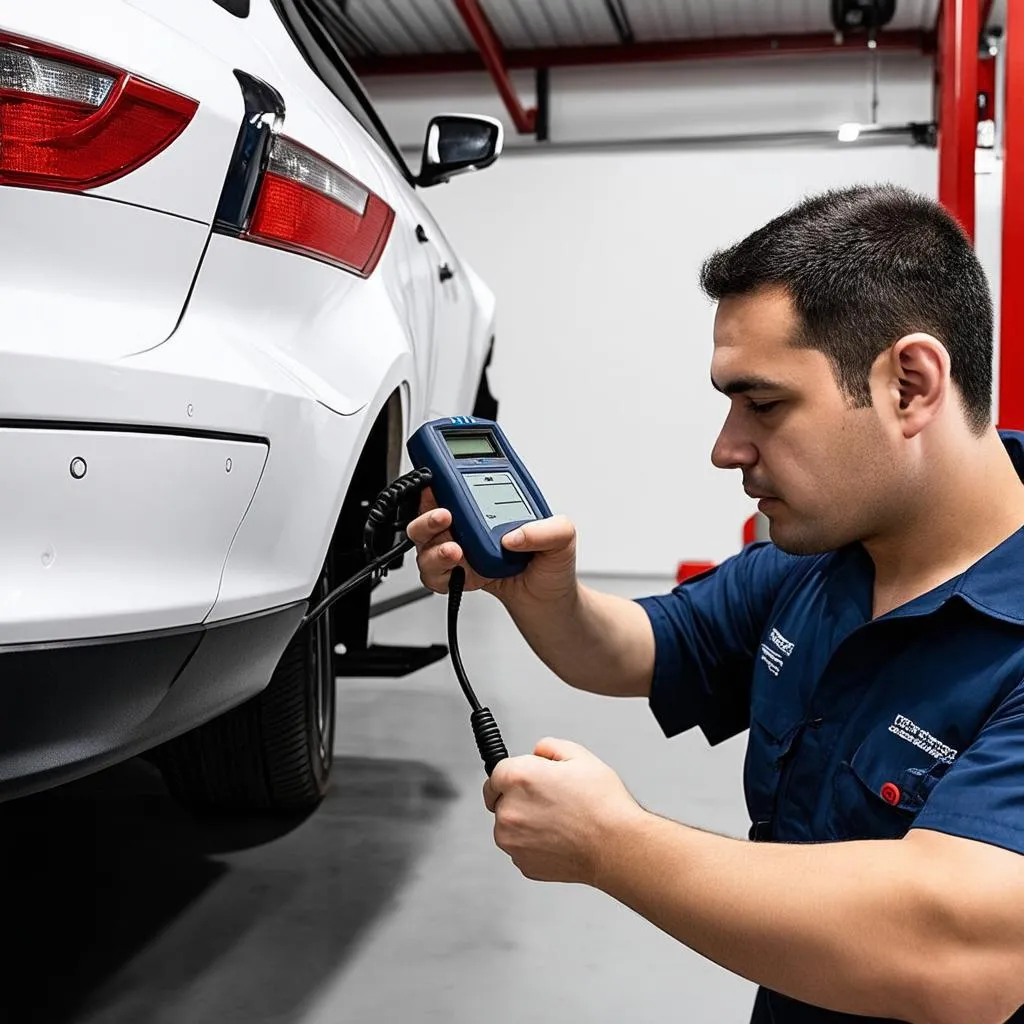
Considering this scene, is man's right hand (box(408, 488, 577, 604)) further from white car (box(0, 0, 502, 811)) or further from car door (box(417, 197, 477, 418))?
car door (box(417, 197, 477, 418))

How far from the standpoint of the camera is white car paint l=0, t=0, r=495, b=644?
958mm

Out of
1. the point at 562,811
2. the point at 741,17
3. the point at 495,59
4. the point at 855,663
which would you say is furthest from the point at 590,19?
the point at 562,811

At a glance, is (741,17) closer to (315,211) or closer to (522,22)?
(522,22)

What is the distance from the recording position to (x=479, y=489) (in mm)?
1169

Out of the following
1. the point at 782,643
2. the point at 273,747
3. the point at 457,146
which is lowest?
the point at 273,747

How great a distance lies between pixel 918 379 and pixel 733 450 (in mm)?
181

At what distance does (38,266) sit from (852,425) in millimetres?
736

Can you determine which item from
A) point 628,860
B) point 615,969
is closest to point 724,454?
point 628,860

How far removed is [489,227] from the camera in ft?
25.9

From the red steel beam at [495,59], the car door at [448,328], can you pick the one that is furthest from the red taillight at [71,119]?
the red steel beam at [495,59]

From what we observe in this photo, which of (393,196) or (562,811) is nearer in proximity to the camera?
(562,811)

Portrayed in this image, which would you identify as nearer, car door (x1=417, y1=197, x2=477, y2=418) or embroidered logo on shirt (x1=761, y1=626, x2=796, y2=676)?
embroidered logo on shirt (x1=761, y1=626, x2=796, y2=676)

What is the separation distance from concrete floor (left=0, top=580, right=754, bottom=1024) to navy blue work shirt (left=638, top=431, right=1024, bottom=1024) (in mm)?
563

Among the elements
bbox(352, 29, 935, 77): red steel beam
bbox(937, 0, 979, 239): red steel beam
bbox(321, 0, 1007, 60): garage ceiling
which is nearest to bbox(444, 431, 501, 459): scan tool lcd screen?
bbox(937, 0, 979, 239): red steel beam
